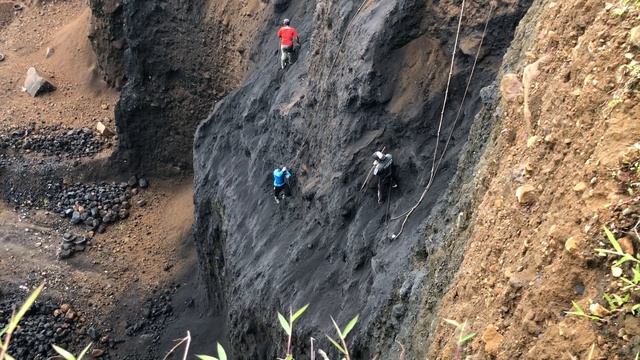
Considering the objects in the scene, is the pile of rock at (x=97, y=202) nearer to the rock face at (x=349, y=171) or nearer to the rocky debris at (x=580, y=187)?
the rock face at (x=349, y=171)

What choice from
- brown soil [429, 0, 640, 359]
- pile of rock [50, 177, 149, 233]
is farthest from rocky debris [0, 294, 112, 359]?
brown soil [429, 0, 640, 359]

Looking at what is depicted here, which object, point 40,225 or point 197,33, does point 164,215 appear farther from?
point 197,33

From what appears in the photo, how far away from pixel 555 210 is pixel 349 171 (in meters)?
5.49

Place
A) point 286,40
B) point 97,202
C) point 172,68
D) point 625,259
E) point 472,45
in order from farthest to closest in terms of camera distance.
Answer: point 97,202 < point 172,68 < point 286,40 < point 472,45 < point 625,259

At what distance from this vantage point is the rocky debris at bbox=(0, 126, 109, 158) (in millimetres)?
20297

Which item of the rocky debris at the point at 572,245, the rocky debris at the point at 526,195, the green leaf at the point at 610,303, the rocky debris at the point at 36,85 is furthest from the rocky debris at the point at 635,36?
the rocky debris at the point at 36,85

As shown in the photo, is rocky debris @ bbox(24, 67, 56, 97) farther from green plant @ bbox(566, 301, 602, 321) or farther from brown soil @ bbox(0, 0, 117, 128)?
green plant @ bbox(566, 301, 602, 321)

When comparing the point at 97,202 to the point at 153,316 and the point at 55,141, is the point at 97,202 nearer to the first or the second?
the point at 55,141

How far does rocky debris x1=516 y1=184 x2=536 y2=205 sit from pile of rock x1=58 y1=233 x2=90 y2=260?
49.0 feet

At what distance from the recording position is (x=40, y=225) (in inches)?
727

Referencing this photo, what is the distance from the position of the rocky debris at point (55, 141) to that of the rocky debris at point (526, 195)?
17.4 m

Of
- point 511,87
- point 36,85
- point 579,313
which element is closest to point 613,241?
point 579,313

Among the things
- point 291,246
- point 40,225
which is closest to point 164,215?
point 40,225

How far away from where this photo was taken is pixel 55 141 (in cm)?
2052
